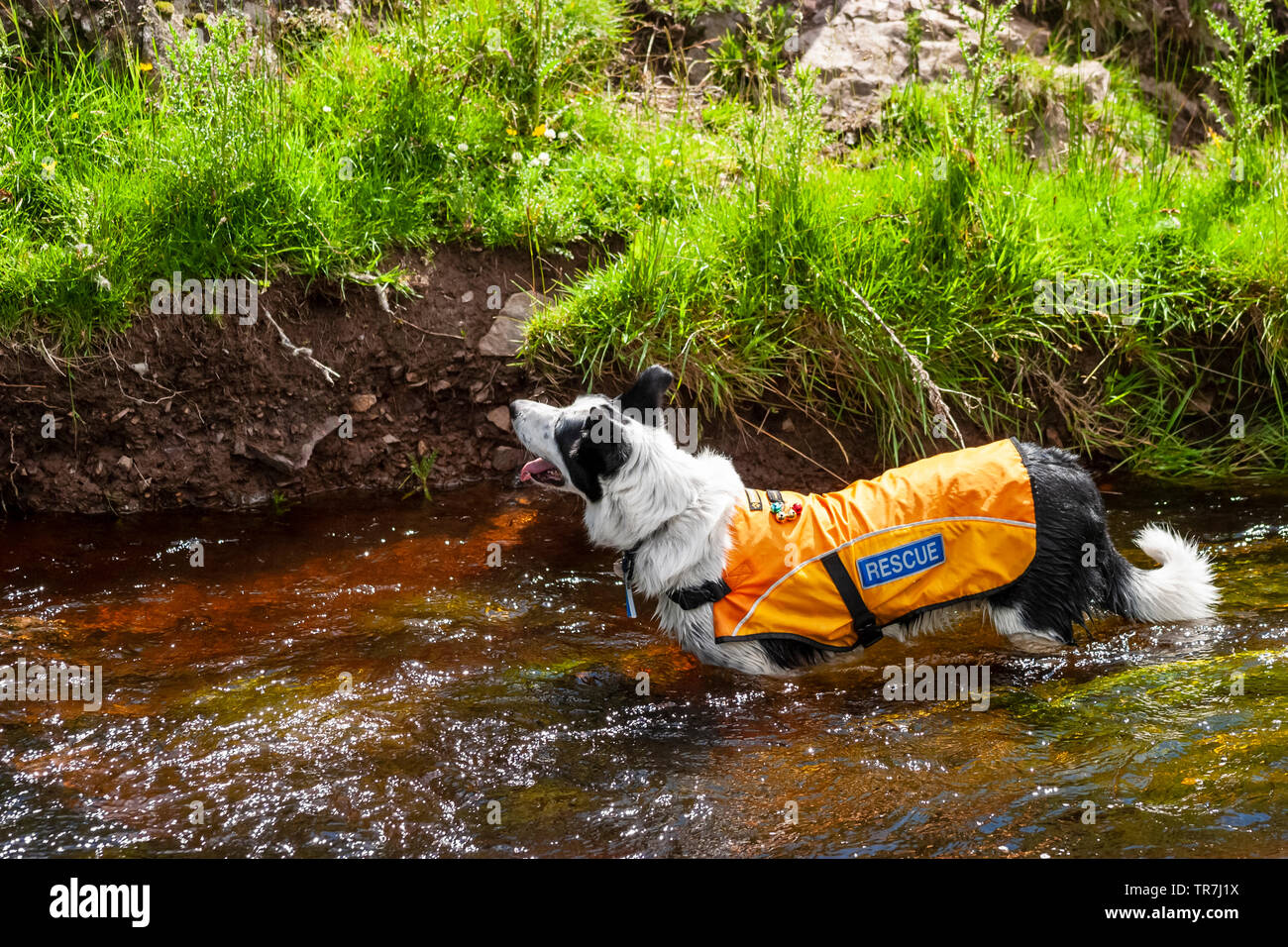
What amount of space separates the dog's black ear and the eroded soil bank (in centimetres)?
144

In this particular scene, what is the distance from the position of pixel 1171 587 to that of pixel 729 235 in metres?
2.92

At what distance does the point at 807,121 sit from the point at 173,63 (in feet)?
11.8

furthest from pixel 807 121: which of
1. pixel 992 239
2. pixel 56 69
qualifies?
pixel 56 69

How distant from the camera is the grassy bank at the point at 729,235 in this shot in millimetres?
5562

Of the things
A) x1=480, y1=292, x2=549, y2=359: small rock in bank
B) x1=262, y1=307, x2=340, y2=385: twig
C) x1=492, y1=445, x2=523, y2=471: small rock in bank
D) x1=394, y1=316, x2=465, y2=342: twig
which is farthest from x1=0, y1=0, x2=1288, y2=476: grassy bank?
x1=492, y1=445, x2=523, y2=471: small rock in bank

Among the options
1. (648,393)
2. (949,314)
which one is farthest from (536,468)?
(949,314)

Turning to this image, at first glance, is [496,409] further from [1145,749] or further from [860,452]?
[1145,749]

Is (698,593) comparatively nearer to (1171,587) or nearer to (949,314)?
(1171,587)

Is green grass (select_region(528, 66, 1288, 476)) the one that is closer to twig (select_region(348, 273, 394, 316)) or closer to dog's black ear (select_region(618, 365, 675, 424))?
twig (select_region(348, 273, 394, 316))

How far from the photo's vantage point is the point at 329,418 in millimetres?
5582

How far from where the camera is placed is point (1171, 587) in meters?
4.21

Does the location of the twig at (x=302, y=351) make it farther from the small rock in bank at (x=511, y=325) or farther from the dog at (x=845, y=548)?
the dog at (x=845, y=548)

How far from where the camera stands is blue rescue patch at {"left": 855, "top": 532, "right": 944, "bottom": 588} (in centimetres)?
394

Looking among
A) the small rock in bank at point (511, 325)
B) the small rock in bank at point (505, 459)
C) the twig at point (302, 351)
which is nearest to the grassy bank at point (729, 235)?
the small rock in bank at point (511, 325)
